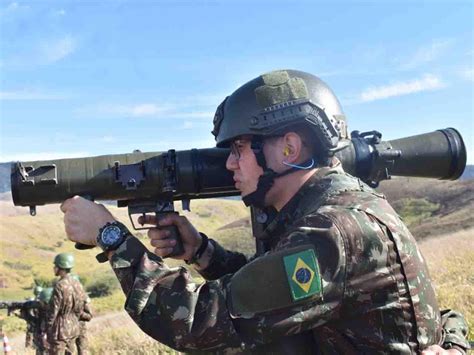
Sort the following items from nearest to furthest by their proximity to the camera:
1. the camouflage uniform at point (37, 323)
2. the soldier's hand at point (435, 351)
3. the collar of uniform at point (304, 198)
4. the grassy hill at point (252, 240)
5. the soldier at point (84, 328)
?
the soldier's hand at point (435, 351), the collar of uniform at point (304, 198), the soldier at point (84, 328), the camouflage uniform at point (37, 323), the grassy hill at point (252, 240)

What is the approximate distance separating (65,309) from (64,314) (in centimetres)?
9

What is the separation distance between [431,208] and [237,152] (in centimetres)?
3991

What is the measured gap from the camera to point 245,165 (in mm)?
2477

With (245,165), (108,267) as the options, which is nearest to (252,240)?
(108,267)

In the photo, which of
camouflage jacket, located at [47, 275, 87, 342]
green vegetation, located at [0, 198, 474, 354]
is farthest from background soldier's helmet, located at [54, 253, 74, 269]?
green vegetation, located at [0, 198, 474, 354]

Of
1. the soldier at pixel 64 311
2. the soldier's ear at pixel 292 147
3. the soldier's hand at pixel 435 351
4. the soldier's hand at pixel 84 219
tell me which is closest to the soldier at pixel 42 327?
the soldier at pixel 64 311

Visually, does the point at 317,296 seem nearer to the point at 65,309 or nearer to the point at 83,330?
the point at 65,309

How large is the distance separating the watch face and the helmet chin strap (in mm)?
582

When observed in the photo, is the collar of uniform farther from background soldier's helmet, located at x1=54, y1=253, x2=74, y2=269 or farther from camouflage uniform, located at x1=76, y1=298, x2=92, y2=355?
camouflage uniform, located at x1=76, y1=298, x2=92, y2=355

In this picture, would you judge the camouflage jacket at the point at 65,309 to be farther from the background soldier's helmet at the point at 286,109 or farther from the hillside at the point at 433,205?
the hillside at the point at 433,205

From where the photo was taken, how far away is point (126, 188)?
3189mm

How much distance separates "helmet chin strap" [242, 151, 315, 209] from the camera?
7.72ft

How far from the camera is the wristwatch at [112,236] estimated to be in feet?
7.71

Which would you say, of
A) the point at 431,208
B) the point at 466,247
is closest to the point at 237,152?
the point at 466,247
